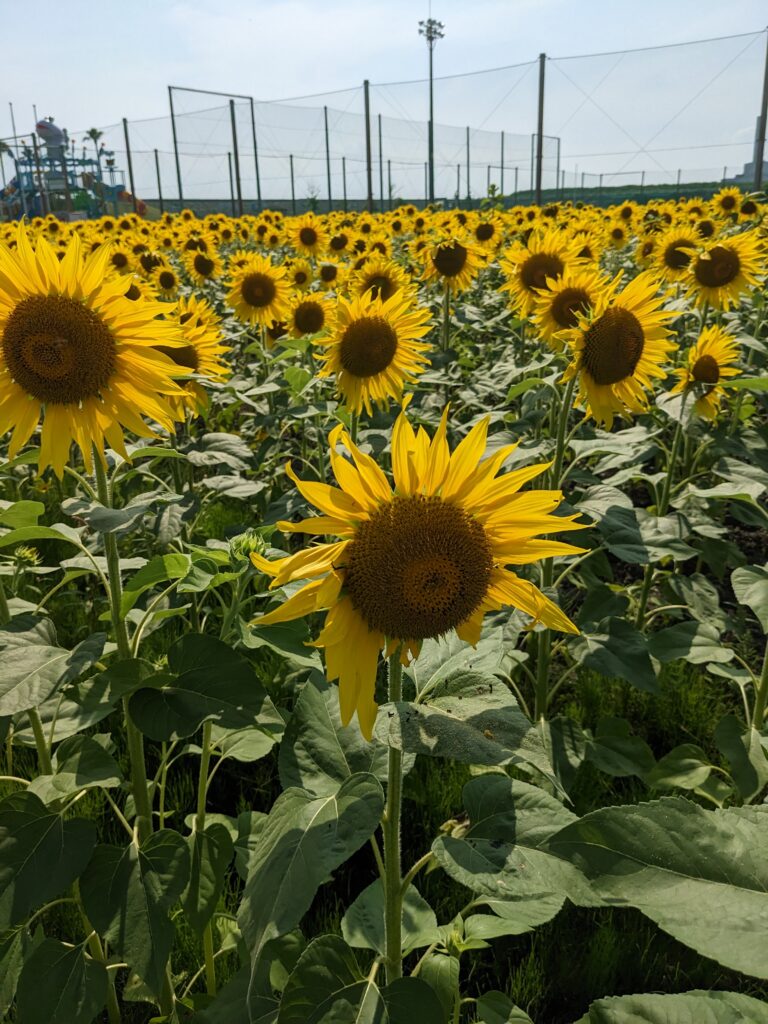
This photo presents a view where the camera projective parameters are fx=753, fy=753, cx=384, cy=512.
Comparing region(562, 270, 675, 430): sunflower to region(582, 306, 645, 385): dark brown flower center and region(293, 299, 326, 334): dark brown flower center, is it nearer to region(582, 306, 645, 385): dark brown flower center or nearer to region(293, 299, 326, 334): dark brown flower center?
region(582, 306, 645, 385): dark brown flower center

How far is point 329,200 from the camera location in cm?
2959

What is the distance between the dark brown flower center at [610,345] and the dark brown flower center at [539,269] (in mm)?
1755

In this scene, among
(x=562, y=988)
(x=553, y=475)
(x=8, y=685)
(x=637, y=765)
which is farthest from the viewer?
(x=553, y=475)

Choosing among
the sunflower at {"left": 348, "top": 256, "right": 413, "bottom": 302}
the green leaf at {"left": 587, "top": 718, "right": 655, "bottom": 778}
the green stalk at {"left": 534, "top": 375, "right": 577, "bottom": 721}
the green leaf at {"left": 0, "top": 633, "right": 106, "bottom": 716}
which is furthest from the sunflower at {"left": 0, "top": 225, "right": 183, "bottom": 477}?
the sunflower at {"left": 348, "top": 256, "right": 413, "bottom": 302}

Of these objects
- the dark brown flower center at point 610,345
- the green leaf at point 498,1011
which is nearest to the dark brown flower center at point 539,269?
the dark brown flower center at point 610,345

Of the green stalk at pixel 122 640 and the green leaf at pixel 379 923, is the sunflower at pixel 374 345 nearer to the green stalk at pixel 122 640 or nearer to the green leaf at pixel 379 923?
the green stalk at pixel 122 640

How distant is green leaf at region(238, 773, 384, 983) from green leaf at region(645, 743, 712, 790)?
58.3 inches

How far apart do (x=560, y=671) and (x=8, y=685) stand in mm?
2589

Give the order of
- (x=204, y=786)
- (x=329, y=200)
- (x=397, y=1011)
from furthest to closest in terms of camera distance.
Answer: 1. (x=329, y=200)
2. (x=204, y=786)
3. (x=397, y=1011)

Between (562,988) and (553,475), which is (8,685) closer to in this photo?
(562,988)

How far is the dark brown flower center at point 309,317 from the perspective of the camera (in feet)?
16.7

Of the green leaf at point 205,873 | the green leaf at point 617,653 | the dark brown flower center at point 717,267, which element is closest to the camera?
the green leaf at point 205,873

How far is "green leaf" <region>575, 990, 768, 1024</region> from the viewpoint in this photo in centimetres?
69

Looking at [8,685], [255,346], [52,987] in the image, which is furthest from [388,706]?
[255,346]
